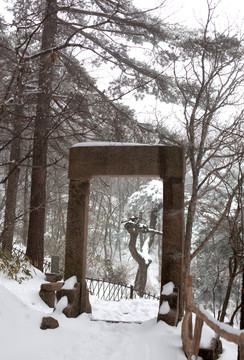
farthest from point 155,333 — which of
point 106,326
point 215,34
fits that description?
point 215,34

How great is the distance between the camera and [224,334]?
283 centimetres

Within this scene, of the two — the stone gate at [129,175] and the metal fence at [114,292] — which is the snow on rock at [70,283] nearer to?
the stone gate at [129,175]

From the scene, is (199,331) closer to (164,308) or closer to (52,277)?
(164,308)

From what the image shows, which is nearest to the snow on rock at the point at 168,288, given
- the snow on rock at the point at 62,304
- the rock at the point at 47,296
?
the snow on rock at the point at 62,304

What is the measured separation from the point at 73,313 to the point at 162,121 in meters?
6.78

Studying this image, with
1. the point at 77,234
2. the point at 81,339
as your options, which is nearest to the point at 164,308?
the point at 81,339

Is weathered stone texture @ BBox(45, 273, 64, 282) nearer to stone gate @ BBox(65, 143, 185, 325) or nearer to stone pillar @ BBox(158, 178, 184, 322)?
stone gate @ BBox(65, 143, 185, 325)

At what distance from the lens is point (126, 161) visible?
5863mm

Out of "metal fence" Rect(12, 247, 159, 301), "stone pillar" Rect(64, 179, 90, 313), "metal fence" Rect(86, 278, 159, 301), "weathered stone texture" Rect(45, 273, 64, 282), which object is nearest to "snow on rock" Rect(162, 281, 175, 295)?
"stone pillar" Rect(64, 179, 90, 313)

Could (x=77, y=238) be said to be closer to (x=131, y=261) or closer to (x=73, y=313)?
(x=73, y=313)

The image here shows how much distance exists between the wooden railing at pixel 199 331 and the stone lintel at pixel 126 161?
6.12 ft

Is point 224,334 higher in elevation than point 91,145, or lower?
lower

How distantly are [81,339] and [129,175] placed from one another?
2.60m

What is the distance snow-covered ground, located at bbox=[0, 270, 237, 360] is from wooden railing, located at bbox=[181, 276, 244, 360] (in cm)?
21
